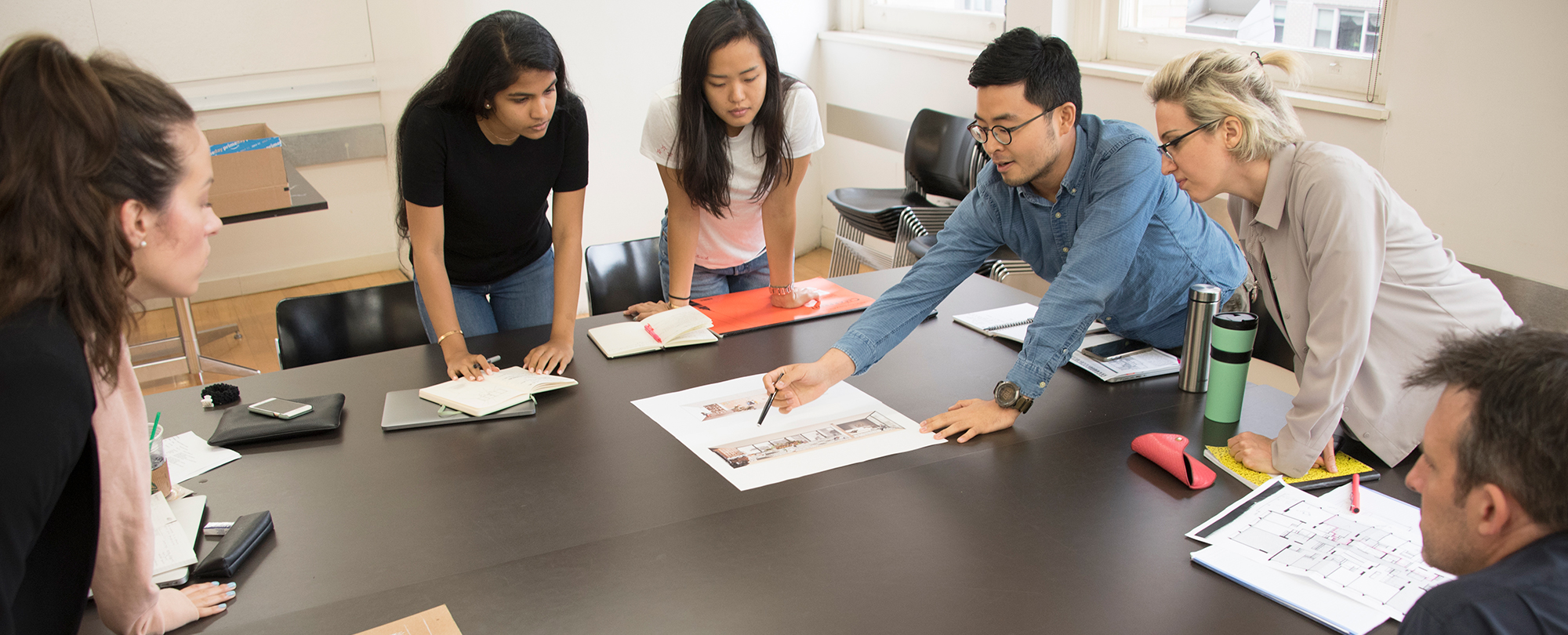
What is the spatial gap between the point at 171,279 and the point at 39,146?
21 centimetres

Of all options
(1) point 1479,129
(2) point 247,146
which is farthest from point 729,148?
(2) point 247,146

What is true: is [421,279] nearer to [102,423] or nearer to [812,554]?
[102,423]

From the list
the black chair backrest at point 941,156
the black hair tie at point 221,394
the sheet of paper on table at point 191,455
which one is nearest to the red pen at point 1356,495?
the sheet of paper on table at point 191,455

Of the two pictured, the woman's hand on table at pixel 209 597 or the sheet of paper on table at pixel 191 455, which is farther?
the sheet of paper on table at pixel 191 455

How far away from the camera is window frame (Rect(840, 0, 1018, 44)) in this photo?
4273 millimetres

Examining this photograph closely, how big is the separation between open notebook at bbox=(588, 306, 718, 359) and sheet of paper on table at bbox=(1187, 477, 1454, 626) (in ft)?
3.74

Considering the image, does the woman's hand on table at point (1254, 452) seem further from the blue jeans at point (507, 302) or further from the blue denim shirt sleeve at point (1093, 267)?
the blue jeans at point (507, 302)

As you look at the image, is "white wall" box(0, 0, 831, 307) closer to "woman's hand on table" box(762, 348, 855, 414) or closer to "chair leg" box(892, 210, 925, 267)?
"chair leg" box(892, 210, 925, 267)

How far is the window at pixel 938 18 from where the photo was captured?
4.29 meters

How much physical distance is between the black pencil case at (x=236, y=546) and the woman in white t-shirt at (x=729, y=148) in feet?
3.62

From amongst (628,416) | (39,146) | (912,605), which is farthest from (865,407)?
(39,146)

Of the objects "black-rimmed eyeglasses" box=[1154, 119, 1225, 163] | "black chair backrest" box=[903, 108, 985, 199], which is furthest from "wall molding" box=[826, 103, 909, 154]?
"black-rimmed eyeglasses" box=[1154, 119, 1225, 163]

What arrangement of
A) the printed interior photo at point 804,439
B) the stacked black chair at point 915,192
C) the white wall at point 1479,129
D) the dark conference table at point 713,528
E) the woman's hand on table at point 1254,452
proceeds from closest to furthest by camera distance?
the dark conference table at point 713,528
the woman's hand on table at point 1254,452
the printed interior photo at point 804,439
the white wall at point 1479,129
the stacked black chair at point 915,192

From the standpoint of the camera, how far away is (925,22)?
4711 mm
